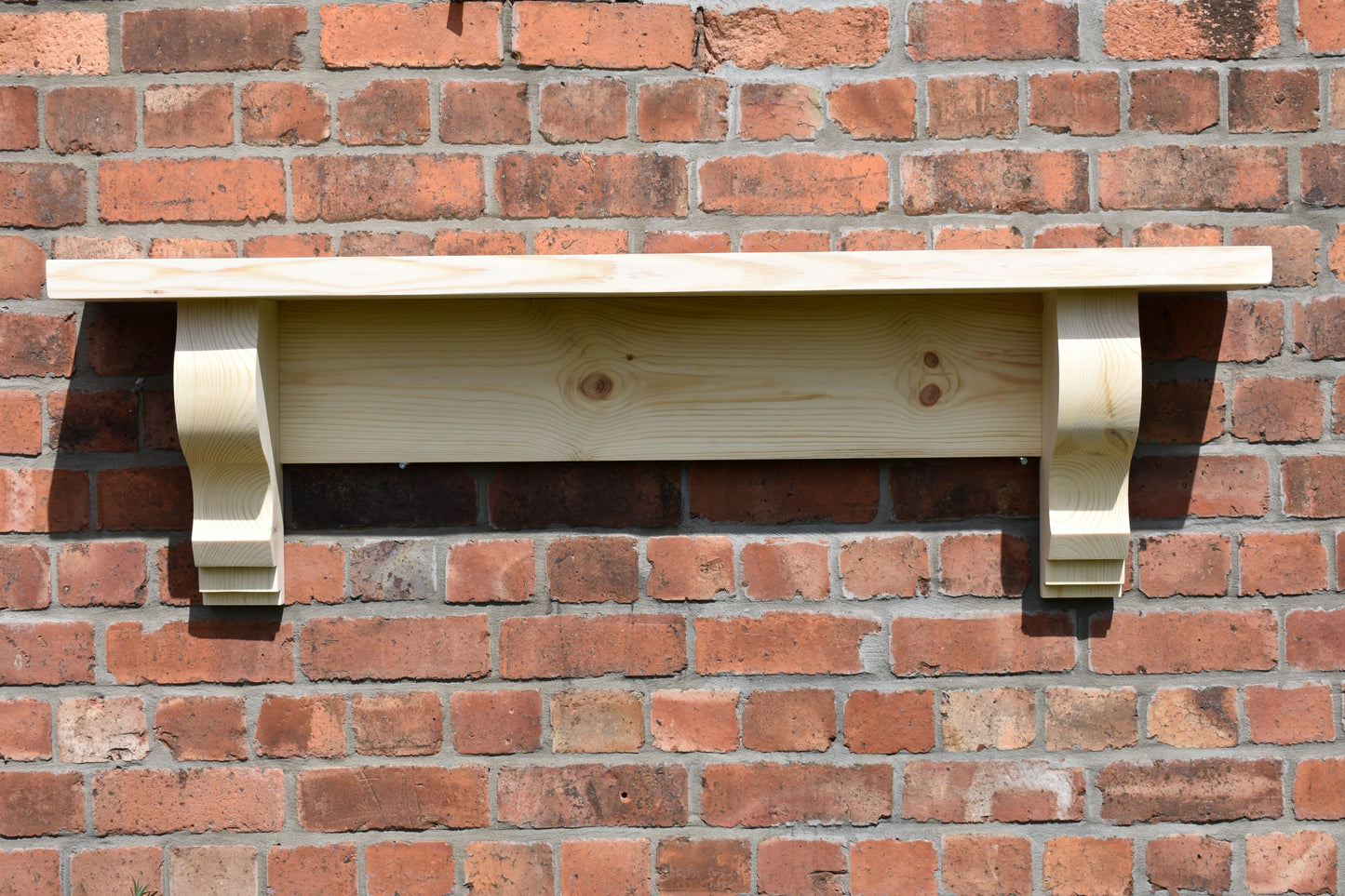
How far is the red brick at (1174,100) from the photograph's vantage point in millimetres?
1206

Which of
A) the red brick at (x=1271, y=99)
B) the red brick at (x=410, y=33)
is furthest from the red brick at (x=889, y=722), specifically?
the red brick at (x=410, y=33)

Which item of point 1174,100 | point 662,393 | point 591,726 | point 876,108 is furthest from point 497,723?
point 1174,100

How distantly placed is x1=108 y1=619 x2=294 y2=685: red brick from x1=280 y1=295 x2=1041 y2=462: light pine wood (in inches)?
9.1

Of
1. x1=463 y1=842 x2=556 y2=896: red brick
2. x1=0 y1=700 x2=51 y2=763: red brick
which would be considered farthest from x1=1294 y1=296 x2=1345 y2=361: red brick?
x1=0 y1=700 x2=51 y2=763: red brick

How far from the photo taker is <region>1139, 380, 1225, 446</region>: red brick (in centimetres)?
123

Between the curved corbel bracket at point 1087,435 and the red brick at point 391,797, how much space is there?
2.49 feet

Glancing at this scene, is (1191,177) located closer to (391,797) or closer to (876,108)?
(876,108)

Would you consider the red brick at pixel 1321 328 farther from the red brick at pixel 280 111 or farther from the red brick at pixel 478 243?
the red brick at pixel 280 111

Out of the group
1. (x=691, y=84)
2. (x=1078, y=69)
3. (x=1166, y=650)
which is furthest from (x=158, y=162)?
(x=1166, y=650)

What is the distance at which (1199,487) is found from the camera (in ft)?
4.04

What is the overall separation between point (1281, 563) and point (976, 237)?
56cm

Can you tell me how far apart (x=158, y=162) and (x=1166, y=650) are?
4.55 feet

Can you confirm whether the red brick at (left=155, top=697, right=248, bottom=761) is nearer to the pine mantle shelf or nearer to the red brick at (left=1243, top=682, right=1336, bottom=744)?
the pine mantle shelf

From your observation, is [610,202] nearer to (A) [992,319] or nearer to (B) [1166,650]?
(A) [992,319]
